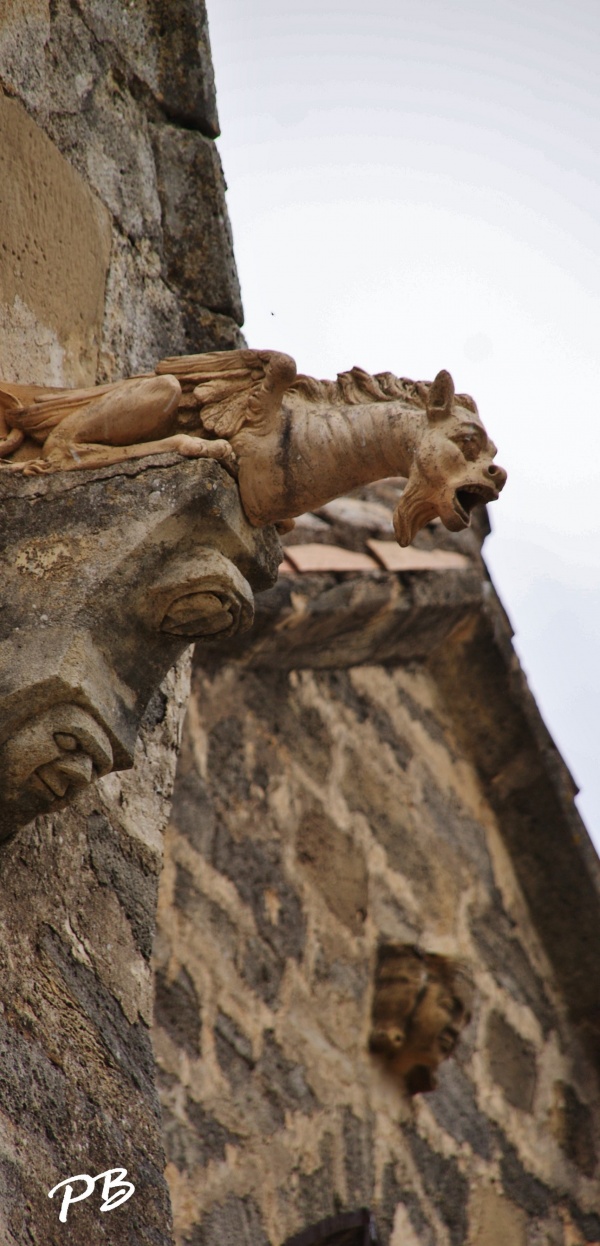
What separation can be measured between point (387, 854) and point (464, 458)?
2478mm

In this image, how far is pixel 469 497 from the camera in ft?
6.78

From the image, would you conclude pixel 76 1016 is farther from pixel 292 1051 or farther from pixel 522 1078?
pixel 522 1078

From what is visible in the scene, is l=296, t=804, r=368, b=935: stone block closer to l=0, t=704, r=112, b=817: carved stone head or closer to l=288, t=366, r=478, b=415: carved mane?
l=288, t=366, r=478, b=415: carved mane

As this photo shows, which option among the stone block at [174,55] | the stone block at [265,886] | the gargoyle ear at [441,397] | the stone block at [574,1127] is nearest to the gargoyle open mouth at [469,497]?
the gargoyle ear at [441,397]

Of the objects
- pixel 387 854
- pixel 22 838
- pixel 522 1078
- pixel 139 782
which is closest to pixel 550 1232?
pixel 522 1078

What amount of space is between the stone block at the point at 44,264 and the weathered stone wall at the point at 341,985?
138 centimetres

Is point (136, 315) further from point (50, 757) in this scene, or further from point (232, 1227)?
point (232, 1227)

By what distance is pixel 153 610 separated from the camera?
202cm

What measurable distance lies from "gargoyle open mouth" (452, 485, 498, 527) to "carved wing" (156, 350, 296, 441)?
0.85 feet

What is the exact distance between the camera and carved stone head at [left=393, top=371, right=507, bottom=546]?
204 cm

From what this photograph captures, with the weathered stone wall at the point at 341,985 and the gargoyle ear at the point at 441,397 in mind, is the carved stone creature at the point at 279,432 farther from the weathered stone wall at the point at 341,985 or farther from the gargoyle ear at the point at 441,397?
the weathered stone wall at the point at 341,985

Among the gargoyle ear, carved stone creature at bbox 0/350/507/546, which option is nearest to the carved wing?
carved stone creature at bbox 0/350/507/546

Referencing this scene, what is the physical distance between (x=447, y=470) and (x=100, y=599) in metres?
0.44

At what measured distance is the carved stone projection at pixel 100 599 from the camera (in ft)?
6.21
